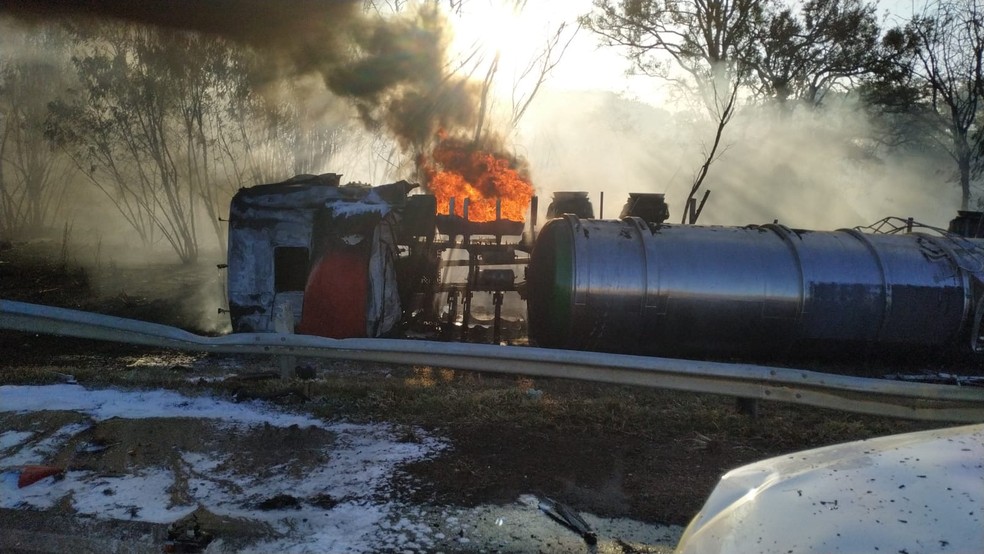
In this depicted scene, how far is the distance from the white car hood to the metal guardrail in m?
2.26

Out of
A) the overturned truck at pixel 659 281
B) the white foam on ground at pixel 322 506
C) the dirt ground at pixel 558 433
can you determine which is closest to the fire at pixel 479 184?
the overturned truck at pixel 659 281

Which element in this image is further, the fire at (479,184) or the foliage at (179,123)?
the foliage at (179,123)

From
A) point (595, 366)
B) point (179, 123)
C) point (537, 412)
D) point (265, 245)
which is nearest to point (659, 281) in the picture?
point (595, 366)

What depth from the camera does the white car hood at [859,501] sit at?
5.77ft

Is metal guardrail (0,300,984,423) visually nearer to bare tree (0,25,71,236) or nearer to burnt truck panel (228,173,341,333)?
burnt truck panel (228,173,341,333)

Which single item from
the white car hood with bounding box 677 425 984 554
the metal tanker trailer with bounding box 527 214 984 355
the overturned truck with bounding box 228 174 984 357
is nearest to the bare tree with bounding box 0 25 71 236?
the overturned truck with bounding box 228 174 984 357

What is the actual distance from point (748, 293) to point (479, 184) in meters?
6.86

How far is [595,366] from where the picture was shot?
4.89m

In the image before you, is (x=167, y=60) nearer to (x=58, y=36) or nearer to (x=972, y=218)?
(x=58, y=36)

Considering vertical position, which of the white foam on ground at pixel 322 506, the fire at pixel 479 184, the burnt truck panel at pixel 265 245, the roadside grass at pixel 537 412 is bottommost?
the white foam on ground at pixel 322 506

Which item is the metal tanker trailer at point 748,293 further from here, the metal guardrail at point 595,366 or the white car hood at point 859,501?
the white car hood at point 859,501

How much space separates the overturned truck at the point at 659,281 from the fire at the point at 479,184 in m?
3.48

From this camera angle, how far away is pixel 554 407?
5.07 m

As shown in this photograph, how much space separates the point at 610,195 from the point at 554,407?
20935 millimetres
